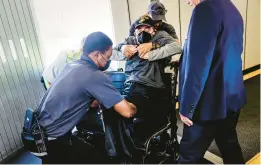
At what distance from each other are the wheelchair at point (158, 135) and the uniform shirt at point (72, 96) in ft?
0.60

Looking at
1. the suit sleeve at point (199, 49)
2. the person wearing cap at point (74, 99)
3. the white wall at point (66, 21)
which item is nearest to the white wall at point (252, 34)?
the white wall at point (66, 21)

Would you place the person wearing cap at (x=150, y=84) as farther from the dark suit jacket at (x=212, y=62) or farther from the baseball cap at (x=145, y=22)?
the dark suit jacket at (x=212, y=62)

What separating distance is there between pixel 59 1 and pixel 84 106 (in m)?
1.74

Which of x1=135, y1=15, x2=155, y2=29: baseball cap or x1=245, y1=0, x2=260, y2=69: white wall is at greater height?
x1=135, y1=15, x2=155, y2=29: baseball cap

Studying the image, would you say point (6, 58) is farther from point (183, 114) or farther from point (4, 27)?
point (183, 114)

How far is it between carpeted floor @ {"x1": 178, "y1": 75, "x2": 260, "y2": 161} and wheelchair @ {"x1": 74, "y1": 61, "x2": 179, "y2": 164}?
24.9 inches

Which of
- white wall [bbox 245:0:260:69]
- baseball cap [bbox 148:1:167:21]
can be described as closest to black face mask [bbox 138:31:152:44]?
baseball cap [bbox 148:1:167:21]

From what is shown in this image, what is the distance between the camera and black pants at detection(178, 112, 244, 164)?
1.38 metres

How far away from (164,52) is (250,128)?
169 cm

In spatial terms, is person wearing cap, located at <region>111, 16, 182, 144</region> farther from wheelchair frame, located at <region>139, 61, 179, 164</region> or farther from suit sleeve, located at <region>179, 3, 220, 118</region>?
suit sleeve, located at <region>179, 3, 220, 118</region>

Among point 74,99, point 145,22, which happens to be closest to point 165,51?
point 145,22

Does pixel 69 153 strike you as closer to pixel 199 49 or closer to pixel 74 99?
pixel 74 99

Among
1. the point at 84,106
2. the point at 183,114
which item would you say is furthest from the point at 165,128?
the point at 84,106

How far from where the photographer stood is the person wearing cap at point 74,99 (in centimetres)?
136
